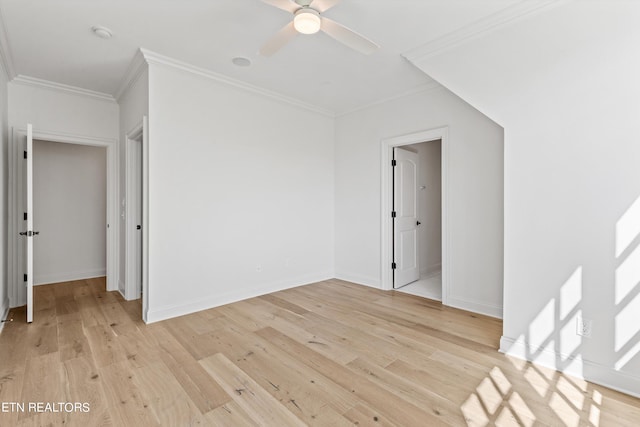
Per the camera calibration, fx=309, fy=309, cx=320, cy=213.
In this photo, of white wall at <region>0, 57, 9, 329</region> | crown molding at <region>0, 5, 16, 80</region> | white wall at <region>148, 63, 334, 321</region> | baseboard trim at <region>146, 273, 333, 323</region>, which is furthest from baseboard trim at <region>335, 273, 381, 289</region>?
crown molding at <region>0, 5, 16, 80</region>

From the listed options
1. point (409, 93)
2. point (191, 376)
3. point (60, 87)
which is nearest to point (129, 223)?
point (60, 87)

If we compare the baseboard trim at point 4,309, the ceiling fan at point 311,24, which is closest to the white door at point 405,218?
the ceiling fan at point 311,24

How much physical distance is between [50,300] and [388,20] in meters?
5.00

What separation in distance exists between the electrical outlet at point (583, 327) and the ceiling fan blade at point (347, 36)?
96.5 inches

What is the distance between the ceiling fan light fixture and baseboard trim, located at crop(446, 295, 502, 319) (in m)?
3.23

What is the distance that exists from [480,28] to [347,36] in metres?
1.18

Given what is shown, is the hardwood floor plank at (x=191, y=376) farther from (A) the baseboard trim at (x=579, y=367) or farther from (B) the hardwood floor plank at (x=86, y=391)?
(A) the baseboard trim at (x=579, y=367)

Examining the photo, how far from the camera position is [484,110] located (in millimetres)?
2639

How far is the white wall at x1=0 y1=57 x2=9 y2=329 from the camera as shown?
326cm

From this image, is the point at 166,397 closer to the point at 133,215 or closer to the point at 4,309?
the point at 133,215

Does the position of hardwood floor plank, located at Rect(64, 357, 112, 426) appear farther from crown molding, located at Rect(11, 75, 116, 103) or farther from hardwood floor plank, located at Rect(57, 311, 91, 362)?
crown molding, located at Rect(11, 75, 116, 103)

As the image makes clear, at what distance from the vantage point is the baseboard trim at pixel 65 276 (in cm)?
470

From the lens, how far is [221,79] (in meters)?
3.65

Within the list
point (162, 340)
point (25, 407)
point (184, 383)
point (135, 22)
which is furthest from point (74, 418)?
point (135, 22)
